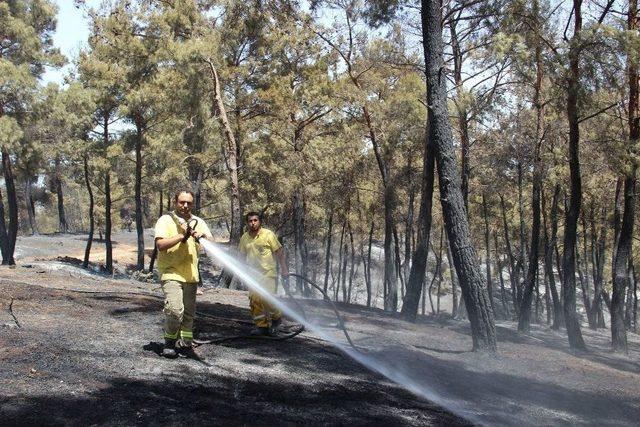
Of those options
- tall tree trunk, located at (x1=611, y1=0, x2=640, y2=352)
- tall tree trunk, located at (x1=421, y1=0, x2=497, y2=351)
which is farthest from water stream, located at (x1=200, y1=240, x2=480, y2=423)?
tall tree trunk, located at (x1=611, y1=0, x2=640, y2=352)

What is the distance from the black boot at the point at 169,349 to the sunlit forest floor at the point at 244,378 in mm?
93

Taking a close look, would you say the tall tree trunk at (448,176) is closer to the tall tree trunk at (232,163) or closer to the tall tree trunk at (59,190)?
the tall tree trunk at (232,163)

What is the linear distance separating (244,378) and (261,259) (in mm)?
2354

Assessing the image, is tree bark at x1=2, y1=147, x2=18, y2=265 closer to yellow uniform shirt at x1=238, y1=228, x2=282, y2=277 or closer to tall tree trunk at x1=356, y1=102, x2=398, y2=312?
tall tree trunk at x1=356, y1=102, x2=398, y2=312

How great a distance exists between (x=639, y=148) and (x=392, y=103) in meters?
10.2

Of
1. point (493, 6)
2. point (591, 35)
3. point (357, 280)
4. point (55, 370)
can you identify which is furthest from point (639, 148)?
point (357, 280)

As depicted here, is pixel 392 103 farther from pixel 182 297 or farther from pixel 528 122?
pixel 182 297

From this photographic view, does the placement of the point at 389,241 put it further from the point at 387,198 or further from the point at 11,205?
the point at 11,205

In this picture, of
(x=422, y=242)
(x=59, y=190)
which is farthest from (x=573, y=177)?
(x=59, y=190)

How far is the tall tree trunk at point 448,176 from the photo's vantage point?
9.70 meters

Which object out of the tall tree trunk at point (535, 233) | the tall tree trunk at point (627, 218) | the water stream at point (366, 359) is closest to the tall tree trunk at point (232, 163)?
the tall tree trunk at point (535, 233)

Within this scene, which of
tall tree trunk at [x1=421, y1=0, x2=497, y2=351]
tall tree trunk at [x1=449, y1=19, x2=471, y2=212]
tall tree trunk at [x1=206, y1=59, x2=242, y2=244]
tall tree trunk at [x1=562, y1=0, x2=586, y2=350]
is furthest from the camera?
tall tree trunk at [x1=206, y1=59, x2=242, y2=244]

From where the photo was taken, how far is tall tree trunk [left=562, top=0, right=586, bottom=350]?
1277cm

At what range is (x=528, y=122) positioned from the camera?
2245 centimetres
